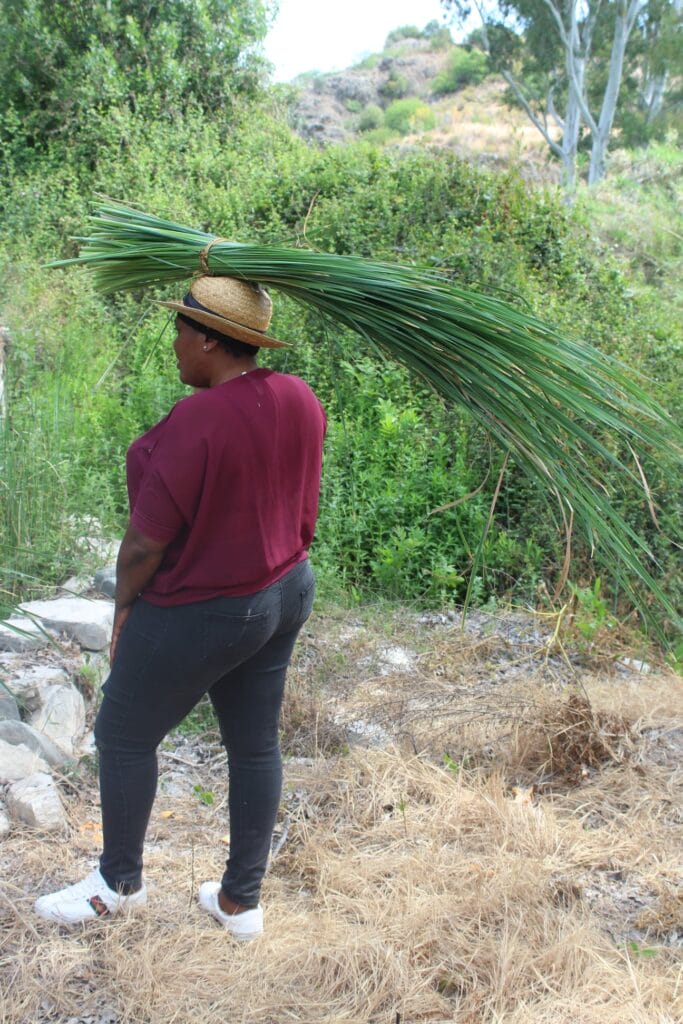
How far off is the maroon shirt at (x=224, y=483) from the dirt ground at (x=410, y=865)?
94cm

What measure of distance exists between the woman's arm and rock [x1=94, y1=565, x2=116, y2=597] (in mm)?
2070

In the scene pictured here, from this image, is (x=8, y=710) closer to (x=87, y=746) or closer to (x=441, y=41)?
(x=87, y=746)

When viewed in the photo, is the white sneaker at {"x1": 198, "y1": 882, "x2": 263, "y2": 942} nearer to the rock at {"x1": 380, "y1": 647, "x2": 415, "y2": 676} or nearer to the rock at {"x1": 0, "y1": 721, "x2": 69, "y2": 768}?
the rock at {"x1": 0, "y1": 721, "x2": 69, "y2": 768}

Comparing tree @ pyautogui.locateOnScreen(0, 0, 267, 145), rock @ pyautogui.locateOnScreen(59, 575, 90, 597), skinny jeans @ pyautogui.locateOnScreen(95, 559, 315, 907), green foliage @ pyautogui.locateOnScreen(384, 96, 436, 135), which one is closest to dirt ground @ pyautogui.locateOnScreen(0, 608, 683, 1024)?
skinny jeans @ pyautogui.locateOnScreen(95, 559, 315, 907)

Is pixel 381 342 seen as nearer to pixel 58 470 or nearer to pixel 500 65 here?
pixel 58 470

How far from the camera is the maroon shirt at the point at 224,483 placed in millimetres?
1968

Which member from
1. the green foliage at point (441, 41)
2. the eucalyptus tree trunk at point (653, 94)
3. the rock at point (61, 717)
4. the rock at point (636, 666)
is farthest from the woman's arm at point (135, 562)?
the green foliage at point (441, 41)

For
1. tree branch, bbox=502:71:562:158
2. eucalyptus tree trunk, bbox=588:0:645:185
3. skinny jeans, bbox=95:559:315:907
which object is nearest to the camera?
skinny jeans, bbox=95:559:315:907

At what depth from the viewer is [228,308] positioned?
6.98 ft

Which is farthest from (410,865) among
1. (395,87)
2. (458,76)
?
(458,76)

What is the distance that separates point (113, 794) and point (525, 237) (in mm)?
6941

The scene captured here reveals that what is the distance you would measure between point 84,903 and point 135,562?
3.02 feet

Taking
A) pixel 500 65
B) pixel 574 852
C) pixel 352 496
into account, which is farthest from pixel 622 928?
pixel 500 65

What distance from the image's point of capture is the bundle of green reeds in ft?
7.03
